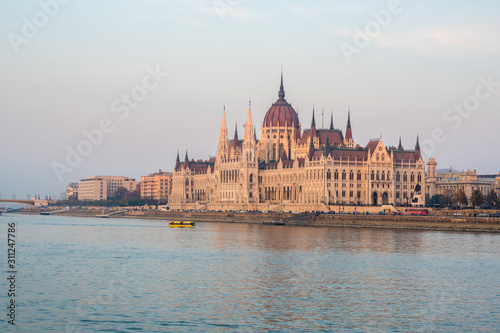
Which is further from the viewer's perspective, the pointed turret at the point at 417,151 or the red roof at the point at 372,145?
the pointed turret at the point at 417,151

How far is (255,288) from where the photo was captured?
50906 mm

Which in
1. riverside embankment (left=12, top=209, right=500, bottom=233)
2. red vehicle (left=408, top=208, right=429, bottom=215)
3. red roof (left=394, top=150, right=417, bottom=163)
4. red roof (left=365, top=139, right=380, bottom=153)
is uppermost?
red roof (left=365, top=139, right=380, bottom=153)

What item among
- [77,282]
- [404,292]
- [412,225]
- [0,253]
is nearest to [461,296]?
[404,292]

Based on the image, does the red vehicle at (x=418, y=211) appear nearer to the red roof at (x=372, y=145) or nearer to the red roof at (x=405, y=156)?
the red roof at (x=372, y=145)

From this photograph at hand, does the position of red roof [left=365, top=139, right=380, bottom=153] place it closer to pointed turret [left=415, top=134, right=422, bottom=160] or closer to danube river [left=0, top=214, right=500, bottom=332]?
pointed turret [left=415, top=134, right=422, bottom=160]

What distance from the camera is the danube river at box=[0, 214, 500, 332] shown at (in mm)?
39969

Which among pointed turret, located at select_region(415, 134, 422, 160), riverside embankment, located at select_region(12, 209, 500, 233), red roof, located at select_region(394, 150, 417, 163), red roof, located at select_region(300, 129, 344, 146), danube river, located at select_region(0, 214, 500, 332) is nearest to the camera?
danube river, located at select_region(0, 214, 500, 332)

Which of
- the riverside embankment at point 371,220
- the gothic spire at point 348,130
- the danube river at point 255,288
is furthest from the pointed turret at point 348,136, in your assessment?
the danube river at point 255,288

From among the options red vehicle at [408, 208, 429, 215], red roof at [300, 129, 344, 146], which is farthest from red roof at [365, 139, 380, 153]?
red vehicle at [408, 208, 429, 215]

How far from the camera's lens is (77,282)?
5225cm

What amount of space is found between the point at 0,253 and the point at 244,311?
3872 centimetres

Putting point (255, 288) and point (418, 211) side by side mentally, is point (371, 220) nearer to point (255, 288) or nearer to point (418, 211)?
point (418, 211)

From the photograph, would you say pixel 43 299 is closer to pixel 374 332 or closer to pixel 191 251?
pixel 374 332

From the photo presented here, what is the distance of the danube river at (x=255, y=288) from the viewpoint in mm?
39969
